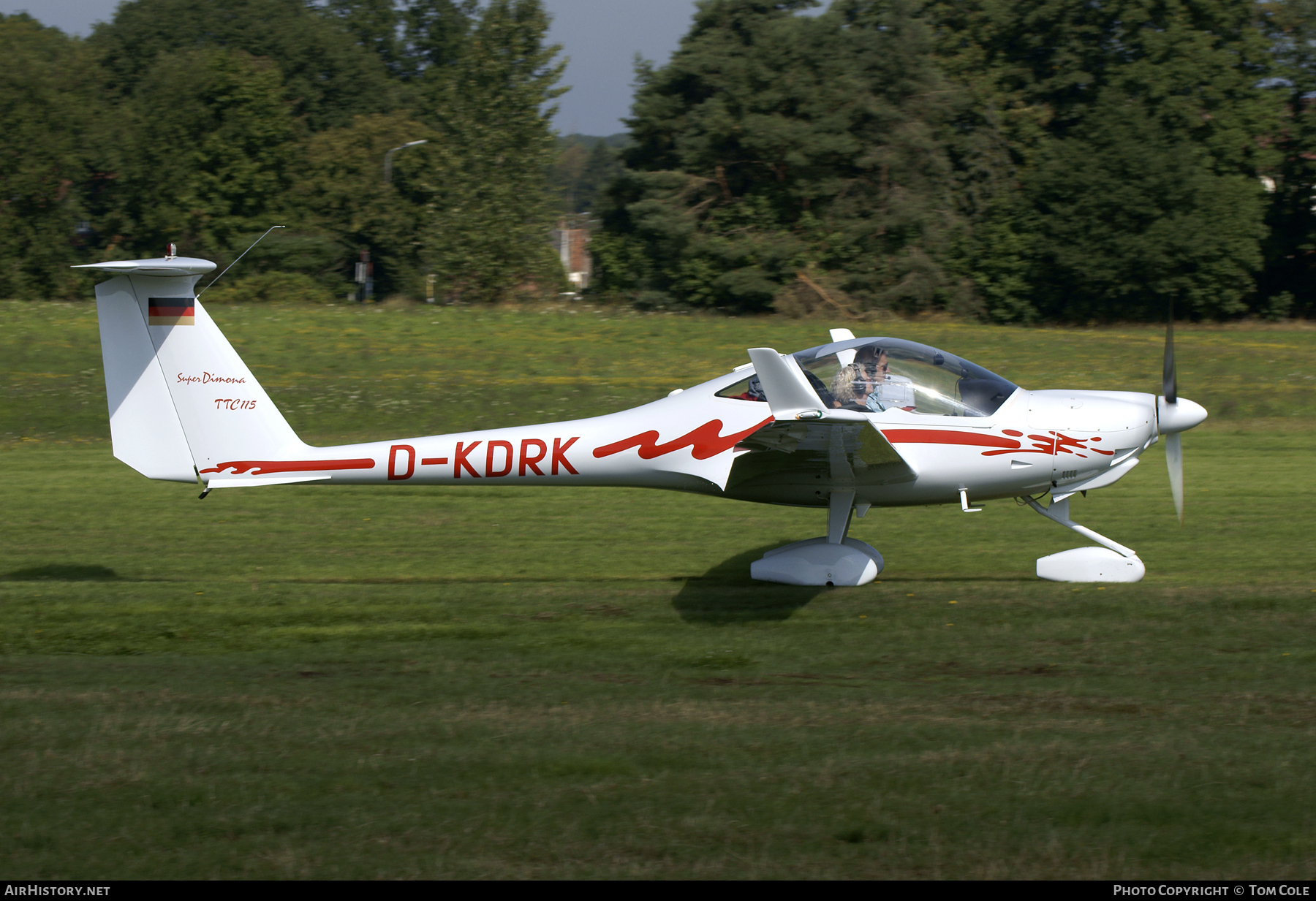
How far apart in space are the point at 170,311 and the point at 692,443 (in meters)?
4.50

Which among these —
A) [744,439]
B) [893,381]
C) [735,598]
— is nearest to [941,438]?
[893,381]

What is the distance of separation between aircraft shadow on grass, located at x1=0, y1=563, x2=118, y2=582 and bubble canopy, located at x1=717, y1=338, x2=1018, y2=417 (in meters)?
6.15

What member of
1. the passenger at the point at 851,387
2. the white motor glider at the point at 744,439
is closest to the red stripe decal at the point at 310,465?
the white motor glider at the point at 744,439

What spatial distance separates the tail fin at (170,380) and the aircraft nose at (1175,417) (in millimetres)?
7576

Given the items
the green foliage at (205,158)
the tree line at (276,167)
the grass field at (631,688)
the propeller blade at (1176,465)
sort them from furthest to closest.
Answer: the green foliage at (205,158)
the tree line at (276,167)
the propeller blade at (1176,465)
the grass field at (631,688)

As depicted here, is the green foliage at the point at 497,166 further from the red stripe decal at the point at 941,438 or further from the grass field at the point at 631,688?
the red stripe decal at the point at 941,438

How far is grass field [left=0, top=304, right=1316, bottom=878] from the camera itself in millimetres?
4945

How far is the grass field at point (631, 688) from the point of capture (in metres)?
4.95

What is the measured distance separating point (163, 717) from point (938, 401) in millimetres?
6222

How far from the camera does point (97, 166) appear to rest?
52.8m

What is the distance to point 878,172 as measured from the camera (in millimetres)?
42906

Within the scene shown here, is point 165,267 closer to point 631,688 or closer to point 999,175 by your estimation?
point 631,688

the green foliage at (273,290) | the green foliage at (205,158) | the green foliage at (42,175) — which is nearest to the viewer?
the green foliage at (273,290)

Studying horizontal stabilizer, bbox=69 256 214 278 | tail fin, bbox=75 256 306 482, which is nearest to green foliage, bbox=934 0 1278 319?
tail fin, bbox=75 256 306 482
